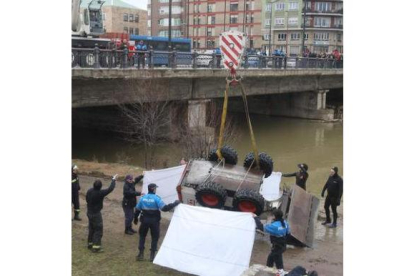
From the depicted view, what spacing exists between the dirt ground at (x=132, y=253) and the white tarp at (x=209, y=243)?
315mm

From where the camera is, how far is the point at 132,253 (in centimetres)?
789

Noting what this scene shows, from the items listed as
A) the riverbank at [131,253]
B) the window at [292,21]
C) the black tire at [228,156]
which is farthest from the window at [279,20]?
the black tire at [228,156]

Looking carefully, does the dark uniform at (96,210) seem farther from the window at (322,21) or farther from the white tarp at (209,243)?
the window at (322,21)

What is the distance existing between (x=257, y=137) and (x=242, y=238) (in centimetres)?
2156

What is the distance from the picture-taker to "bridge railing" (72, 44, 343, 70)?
58.9 feet

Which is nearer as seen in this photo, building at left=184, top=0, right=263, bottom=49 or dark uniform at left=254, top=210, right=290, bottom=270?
dark uniform at left=254, top=210, right=290, bottom=270

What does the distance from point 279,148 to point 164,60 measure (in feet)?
25.1

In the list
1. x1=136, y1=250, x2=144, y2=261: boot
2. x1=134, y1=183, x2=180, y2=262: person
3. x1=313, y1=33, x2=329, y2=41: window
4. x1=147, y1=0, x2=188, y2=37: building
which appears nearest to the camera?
x1=134, y1=183, x2=180, y2=262: person

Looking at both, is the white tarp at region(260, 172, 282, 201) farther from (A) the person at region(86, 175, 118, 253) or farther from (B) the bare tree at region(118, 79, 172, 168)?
(B) the bare tree at region(118, 79, 172, 168)

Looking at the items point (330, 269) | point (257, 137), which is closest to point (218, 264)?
point (330, 269)

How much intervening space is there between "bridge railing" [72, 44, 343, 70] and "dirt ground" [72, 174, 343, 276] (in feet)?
29.1

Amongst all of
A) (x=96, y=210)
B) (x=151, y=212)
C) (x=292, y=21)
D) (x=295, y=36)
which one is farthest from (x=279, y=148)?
(x=292, y=21)

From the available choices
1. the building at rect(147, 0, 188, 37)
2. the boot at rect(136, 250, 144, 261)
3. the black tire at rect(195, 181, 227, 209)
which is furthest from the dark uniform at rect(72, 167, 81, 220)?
the building at rect(147, 0, 188, 37)

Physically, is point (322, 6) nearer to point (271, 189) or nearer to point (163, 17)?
point (163, 17)
